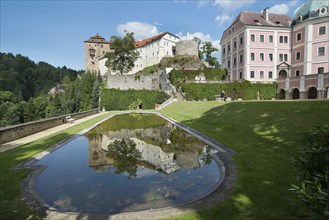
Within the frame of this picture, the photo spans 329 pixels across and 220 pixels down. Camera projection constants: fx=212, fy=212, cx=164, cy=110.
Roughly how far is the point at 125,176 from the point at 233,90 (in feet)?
113

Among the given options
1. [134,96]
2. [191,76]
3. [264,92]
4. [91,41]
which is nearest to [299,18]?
[264,92]

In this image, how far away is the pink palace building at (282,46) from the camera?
3488 cm

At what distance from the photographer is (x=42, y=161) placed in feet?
27.0

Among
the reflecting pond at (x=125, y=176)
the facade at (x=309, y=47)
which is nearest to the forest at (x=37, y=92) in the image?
the facade at (x=309, y=47)

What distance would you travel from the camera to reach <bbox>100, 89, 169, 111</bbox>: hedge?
4597 cm

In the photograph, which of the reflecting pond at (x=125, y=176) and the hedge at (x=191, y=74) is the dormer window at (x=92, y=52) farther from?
the reflecting pond at (x=125, y=176)

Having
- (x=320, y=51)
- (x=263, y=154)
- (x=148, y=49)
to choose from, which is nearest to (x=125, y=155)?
(x=263, y=154)

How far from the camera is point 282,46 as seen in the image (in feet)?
131

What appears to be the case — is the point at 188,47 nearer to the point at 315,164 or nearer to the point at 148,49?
the point at 148,49

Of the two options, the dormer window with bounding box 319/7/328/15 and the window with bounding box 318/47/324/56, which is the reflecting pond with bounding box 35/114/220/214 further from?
the dormer window with bounding box 319/7/328/15

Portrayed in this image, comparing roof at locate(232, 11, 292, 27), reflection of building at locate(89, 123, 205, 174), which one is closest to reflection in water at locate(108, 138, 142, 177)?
reflection of building at locate(89, 123, 205, 174)

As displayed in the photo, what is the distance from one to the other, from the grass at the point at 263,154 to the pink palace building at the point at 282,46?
2346 centimetres

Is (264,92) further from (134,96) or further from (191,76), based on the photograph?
(134,96)

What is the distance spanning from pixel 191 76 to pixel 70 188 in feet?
128
